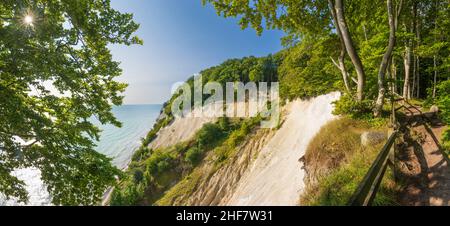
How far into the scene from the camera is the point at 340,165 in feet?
28.1

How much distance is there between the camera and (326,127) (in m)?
11.1

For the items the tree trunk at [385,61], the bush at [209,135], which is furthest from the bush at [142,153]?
the tree trunk at [385,61]

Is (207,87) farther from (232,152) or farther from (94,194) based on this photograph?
(94,194)

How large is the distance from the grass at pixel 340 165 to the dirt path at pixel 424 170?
14.9 inches

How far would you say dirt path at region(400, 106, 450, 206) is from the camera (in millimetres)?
5047

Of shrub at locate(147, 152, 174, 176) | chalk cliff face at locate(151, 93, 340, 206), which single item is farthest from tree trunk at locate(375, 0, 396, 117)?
shrub at locate(147, 152, 174, 176)

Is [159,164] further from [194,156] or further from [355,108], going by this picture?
[355,108]

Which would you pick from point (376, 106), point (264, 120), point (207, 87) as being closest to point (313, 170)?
point (376, 106)

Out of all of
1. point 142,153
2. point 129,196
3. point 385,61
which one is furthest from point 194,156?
point 385,61

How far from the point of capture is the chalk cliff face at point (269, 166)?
53.7ft

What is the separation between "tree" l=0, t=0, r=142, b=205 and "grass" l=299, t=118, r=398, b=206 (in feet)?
21.1

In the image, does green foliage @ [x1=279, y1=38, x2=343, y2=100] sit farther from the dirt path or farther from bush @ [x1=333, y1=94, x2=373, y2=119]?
the dirt path

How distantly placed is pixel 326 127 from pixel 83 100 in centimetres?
955

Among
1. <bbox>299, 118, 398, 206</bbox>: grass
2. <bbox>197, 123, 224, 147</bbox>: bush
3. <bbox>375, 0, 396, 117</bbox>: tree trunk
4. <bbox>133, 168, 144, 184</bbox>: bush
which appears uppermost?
<bbox>375, 0, 396, 117</bbox>: tree trunk
